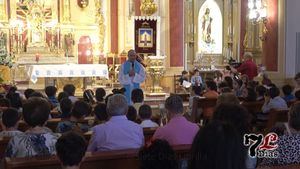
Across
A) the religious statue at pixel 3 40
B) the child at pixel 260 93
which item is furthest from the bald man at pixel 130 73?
the religious statue at pixel 3 40

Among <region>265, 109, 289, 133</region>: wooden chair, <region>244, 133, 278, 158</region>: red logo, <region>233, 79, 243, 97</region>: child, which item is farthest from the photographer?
<region>233, 79, 243, 97</region>: child

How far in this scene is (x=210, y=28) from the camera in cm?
2139

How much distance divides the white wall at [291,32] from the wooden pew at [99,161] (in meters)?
10.1

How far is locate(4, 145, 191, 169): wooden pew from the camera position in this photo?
3.91 m

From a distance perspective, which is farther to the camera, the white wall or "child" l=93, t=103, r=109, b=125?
the white wall

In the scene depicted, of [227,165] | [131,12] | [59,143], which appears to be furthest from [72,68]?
[227,165]

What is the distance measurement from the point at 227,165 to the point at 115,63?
1389 cm

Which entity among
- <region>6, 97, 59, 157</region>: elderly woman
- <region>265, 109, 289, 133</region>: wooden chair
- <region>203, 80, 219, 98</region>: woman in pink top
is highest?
<region>203, 80, 219, 98</region>: woman in pink top

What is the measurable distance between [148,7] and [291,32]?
4.36m

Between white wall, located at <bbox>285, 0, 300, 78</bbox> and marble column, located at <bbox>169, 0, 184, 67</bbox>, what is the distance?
4009 mm

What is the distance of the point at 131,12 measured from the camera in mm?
16672

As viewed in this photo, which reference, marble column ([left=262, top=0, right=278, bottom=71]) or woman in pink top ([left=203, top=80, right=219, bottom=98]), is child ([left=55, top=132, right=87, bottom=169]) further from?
marble column ([left=262, top=0, right=278, bottom=71])

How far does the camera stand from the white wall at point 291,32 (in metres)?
13.9

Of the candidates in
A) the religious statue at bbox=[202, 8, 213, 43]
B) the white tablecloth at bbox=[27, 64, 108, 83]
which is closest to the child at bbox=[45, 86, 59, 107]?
the white tablecloth at bbox=[27, 64, 108, 83]
